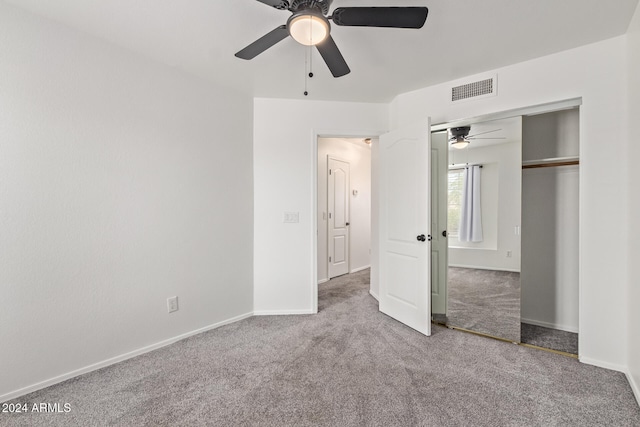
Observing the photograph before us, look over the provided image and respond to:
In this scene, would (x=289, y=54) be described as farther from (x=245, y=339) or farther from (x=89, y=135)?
(x=245, y=339)

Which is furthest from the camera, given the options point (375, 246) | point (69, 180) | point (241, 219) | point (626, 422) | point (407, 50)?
point (375, 246)

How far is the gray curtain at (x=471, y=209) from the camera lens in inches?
110

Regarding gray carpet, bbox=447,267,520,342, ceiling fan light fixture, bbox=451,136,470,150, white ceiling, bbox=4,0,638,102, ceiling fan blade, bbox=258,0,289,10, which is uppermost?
white ceiling, bbox=4,0,638,102

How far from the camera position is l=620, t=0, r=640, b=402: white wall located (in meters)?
1.86

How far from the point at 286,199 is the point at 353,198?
2.35 m

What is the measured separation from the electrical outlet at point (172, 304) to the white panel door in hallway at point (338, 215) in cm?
273

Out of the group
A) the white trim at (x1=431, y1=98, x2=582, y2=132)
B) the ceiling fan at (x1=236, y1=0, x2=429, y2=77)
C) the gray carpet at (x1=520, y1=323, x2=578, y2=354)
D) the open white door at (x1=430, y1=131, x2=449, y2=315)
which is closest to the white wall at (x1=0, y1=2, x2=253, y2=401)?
the ceiling fan at (x1=236, y1=0, x2=429, y2=77)

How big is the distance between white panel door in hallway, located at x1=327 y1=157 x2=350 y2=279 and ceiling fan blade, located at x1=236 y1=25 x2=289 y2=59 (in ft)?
10.2

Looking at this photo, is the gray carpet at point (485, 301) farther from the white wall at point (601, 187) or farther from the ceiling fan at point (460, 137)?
the ceiling fan at point (460, 137)

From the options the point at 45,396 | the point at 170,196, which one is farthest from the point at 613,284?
the point at 45,396

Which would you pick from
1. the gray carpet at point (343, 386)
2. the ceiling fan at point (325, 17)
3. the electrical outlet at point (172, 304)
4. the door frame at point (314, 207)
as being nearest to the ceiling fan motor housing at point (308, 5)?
the ceiling fan at point (325, 17)

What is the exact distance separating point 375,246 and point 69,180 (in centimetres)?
325

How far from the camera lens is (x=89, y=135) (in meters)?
2.14

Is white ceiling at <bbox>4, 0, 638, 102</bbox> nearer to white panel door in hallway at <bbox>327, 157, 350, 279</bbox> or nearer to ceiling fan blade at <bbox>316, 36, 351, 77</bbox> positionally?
ceiling fan blade at <bbox>316, 36, 351, 77</bbox>
